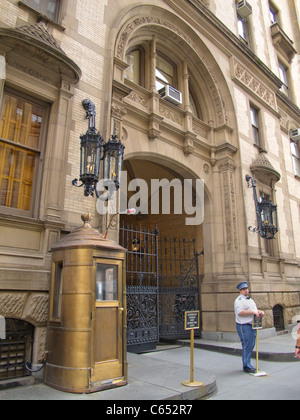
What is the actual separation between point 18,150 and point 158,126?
5028 mm

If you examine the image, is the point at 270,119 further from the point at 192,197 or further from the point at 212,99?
the point at 192,197

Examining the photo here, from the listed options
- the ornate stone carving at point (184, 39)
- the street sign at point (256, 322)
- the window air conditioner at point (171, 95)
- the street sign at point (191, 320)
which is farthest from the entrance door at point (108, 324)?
the window air conditioner at point (171, 95)

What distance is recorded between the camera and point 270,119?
52.0 ft

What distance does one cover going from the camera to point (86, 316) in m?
4.96

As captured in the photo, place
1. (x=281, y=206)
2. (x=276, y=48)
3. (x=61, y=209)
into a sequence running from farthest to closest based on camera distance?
1. (x=276, y=48)
2. (x=281, y=206)
3. (x=61, y=209)

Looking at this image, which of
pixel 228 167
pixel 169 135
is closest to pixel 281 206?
pixel 228 167

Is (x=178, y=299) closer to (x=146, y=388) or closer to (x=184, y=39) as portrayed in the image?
(x=146, y=388)

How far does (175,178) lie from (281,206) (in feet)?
18.2

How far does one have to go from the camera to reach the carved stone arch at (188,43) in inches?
415

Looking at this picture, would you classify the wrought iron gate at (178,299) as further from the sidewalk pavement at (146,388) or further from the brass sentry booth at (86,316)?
the brass sentry booth at (86,316)

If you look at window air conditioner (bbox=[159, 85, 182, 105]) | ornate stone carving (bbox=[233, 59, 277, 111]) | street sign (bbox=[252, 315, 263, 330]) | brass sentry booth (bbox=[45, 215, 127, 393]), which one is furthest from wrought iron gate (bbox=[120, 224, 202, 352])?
ornate stone carving (bbox=[233, 59, 277, 111])

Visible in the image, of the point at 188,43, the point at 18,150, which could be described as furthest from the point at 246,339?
the point at 188,43

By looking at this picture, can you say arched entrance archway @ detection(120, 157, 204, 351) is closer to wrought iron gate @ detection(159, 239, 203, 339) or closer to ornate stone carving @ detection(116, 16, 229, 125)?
wrought iron gate @ detection(159, 239, 203, 339)

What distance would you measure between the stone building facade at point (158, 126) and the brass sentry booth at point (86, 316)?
0.74 meters
